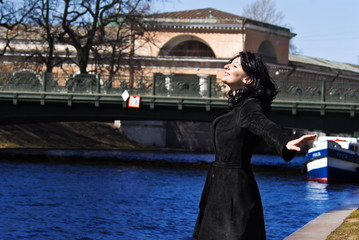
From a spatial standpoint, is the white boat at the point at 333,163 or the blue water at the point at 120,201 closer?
the blue water at the point at 120,201

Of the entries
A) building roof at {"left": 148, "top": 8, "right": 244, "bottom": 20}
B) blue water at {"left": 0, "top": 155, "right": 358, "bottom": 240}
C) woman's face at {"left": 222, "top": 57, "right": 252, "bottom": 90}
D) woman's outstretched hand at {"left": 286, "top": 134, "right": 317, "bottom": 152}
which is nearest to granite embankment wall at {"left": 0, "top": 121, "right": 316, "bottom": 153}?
building roof at {"left": 148, "top": 8, "right": 244, "bottom": 20}

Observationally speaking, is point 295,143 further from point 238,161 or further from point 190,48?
point 190,48

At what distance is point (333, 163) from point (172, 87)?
29.9 ft

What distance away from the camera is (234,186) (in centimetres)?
523

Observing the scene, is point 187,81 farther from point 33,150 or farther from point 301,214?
point 301,214

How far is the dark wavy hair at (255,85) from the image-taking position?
534 centimetres

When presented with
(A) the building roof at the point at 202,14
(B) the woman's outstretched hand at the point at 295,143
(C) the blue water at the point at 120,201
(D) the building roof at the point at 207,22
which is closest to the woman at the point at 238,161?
(B) the woman's outstretched hand at the point at 295,143

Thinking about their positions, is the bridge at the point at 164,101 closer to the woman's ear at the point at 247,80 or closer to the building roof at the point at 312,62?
the woman's ear at the point at 247,80

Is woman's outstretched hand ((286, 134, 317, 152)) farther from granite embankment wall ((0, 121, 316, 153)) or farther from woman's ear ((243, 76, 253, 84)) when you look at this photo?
granite embankment wall ((0, 121, 316, 153))

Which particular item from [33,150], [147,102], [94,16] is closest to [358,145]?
[147,102]

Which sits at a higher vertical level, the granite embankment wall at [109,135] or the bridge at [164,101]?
the bridge at [164,101]

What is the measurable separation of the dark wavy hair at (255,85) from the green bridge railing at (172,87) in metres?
30.6

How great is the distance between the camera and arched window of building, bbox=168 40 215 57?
72000 millimetres

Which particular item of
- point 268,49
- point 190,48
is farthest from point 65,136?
Result: point 268,49
